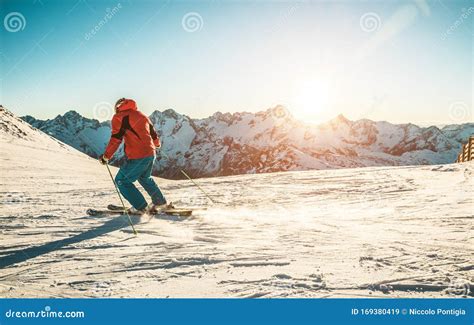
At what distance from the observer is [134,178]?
18.1 feet

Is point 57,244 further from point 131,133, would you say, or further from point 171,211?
point 131,133

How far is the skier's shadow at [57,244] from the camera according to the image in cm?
338

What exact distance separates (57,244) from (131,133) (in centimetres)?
210

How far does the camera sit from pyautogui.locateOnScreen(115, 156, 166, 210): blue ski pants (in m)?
5.50

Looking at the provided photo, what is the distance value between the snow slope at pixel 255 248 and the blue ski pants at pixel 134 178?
0.44m

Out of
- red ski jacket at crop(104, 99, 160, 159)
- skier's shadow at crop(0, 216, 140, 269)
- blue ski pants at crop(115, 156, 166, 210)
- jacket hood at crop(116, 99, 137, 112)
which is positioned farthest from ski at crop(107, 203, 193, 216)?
jacket hood at crop(116, 99, 137, 112)

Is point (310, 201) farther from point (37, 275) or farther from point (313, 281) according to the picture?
point (37, 275)

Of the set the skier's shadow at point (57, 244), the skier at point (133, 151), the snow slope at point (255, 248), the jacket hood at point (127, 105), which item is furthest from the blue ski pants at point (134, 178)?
the jacket hood at point (127, 105)

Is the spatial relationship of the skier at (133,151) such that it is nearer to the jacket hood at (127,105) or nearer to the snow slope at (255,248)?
the jacket hood at (127,105)

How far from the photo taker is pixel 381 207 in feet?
18.9

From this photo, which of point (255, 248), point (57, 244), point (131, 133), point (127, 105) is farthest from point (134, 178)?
point (255, 248)

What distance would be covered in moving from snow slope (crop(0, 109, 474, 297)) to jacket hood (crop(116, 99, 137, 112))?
A: 1.68 metres

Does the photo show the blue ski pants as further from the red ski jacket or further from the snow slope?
the snow slope
